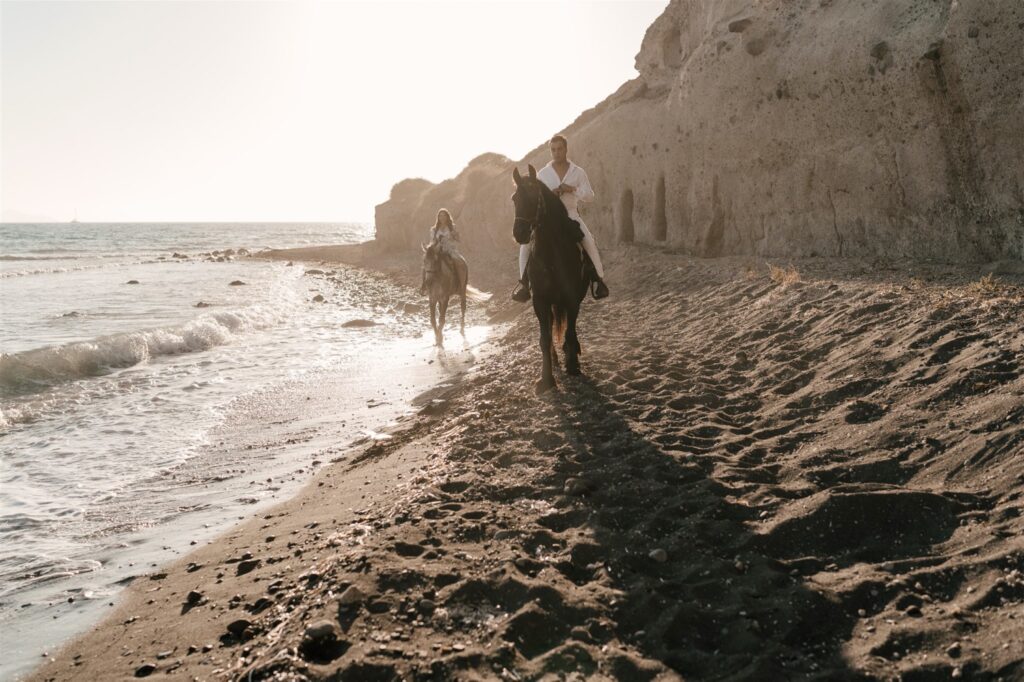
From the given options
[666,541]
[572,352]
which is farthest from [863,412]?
[572,352]

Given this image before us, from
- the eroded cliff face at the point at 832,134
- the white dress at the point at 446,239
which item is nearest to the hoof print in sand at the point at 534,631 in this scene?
the eroded cliff face at the point at 832,134

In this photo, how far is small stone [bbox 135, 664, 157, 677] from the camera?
3.32 meters

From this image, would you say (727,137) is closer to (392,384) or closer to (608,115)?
(608,115)

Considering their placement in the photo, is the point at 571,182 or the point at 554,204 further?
the point at 571,182

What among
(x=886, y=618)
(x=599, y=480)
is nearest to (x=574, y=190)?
(x=599, y=480)

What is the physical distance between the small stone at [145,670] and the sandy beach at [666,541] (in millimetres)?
12

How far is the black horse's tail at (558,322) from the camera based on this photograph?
786cm

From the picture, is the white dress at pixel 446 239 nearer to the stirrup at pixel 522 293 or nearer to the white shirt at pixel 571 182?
the stirrup at pixel 522 293

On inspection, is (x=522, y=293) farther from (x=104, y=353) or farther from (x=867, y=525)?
(x=104, y=353)

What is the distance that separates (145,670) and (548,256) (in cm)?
552

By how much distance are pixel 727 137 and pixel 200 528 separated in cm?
1368

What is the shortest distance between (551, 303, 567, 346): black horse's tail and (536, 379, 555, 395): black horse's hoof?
546 millimetres

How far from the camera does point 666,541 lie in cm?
409

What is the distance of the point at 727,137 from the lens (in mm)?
15141
